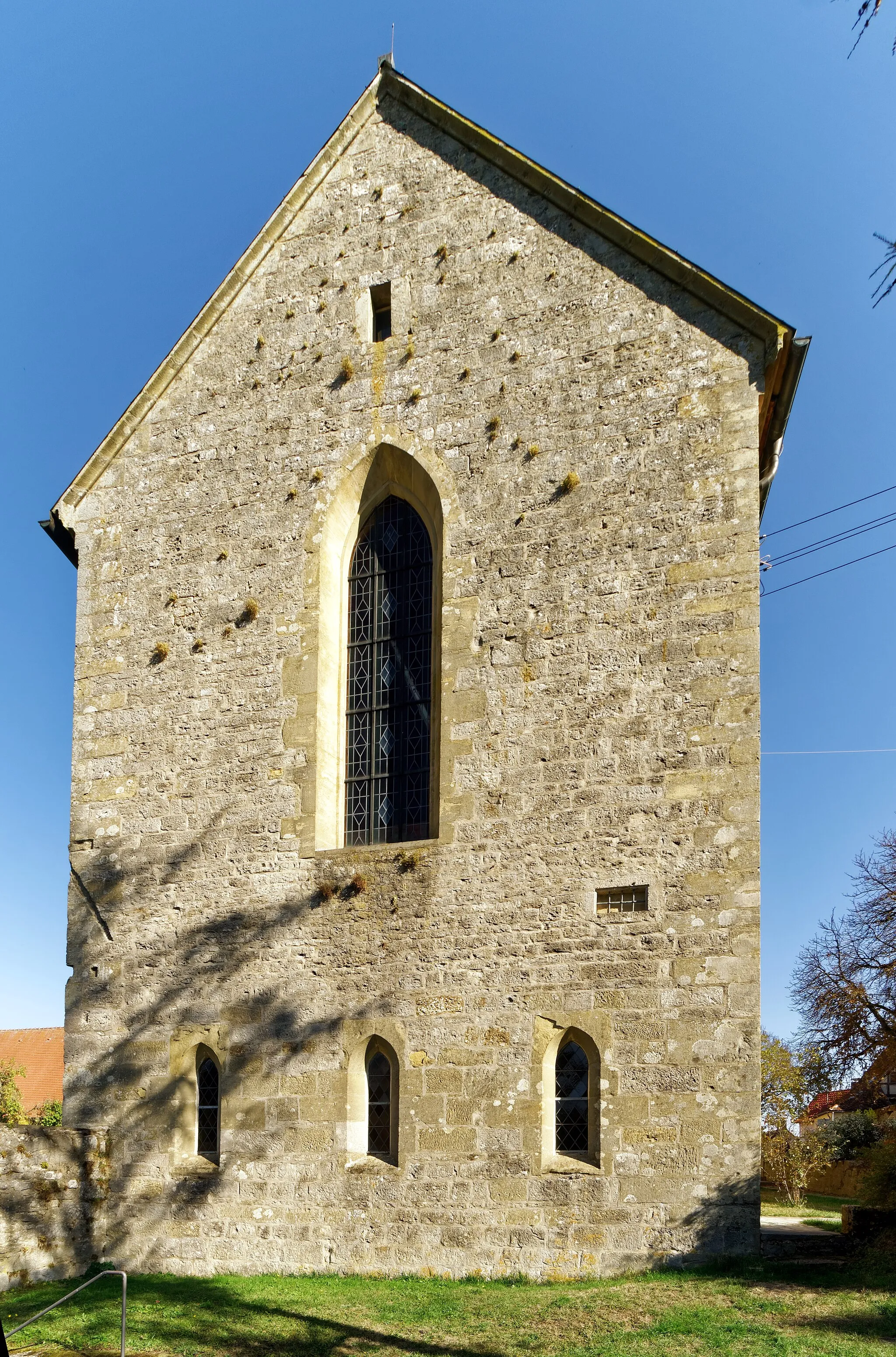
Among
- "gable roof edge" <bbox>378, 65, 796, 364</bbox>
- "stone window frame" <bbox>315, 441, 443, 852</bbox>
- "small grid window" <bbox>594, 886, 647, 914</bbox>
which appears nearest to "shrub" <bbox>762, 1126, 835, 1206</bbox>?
"small grid window" <bbox>594, 886, 647, 914</bbox>

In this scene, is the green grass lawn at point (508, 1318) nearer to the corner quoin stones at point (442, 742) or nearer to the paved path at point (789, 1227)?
the corner quoin stones at point (442, 742)

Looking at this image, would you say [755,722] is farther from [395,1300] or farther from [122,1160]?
[122,1160]

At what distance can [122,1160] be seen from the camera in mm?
11547

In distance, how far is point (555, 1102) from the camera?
9695mm

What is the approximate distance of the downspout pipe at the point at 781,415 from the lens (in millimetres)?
10406

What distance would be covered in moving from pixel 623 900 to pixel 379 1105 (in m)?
Result: 2.99

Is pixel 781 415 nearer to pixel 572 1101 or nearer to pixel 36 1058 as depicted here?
pixel 572 1101

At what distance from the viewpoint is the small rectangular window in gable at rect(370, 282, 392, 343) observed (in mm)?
12492

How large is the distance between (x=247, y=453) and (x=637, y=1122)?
7.89 m

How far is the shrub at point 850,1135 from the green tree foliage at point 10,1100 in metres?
22.1

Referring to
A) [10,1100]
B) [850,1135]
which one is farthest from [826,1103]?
[10,1100]

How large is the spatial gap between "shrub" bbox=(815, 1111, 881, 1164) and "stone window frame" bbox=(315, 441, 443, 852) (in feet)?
20.1

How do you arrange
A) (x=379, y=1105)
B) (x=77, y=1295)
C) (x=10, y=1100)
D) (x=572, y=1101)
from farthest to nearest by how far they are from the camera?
(x=10, y=1100) < (x=379, y=1105) < (x=77, y=1295) < (x=572, y=1101)

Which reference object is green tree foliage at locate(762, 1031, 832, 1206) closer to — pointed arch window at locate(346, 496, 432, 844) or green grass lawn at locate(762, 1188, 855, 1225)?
green grass lawn at locate(762, 1188, 855, 1225)
